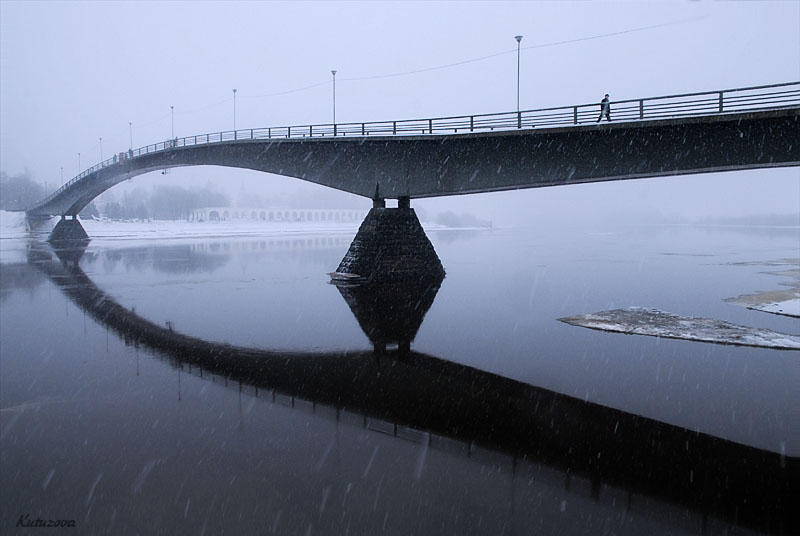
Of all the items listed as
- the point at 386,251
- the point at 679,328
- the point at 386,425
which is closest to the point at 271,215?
the point at 386,251

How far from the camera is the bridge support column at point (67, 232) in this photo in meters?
77.3

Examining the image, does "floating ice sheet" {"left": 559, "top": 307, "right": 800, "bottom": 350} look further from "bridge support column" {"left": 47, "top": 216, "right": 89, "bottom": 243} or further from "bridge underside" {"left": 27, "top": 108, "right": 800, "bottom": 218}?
"bridge support column" {"left": 47, "top": 216, "right": 89, "bottom": 243}

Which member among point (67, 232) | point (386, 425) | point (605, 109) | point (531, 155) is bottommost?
point (386, 425)

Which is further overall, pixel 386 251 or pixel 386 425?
pixel 386 251

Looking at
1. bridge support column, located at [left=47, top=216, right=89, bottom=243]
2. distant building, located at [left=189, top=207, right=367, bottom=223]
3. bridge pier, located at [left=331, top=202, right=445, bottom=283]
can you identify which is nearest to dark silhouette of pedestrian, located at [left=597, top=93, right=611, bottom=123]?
bridge pier, located at [left=331, top=202, right=445, bottom=283]

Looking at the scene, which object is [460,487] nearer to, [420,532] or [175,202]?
[420,532]

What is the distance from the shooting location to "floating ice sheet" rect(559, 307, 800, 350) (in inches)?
666

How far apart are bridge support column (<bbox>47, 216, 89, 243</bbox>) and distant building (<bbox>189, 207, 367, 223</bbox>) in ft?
238

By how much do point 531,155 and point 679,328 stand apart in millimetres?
11563

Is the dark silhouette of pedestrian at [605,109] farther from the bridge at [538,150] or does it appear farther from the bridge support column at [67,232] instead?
the bridge support column at [67,232]

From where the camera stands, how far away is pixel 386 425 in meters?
10.1

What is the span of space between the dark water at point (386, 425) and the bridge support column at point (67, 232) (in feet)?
209

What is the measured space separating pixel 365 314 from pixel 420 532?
15.1m

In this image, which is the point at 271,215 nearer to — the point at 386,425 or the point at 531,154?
the point at 531,154
